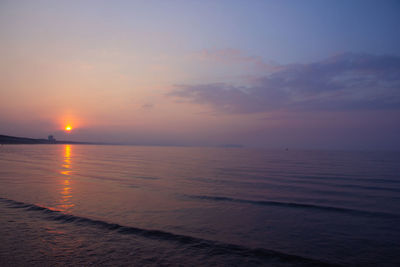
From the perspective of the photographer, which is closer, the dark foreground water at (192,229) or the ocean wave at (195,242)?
the dark foreground water at (192,229)

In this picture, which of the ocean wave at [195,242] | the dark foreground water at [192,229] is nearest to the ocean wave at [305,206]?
the dark foreground water at [192,229]

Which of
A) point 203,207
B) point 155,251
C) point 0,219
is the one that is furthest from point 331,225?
point 0,219

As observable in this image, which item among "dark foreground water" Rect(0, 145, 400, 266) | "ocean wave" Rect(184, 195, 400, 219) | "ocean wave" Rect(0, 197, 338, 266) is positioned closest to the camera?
"dark foreground water" Rect(0, 145, 400, 266)

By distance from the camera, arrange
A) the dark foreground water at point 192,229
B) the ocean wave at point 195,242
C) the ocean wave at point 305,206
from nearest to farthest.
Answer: the dark foreground water at point 192,229, the ocean wave at point 195,242, the ocean wave at point 305,206

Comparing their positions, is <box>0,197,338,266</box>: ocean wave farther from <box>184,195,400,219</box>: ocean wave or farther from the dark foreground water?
<box>184,195,400,219</box>: ocean wave

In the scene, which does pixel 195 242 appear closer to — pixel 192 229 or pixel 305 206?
pixel 192 229

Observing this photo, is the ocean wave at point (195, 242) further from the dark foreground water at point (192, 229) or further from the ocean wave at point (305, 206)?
the ocean wave at point (305, 206)

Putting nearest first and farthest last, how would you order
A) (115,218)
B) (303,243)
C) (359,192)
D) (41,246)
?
(41,246), (303,243), (115,218), (359,192)

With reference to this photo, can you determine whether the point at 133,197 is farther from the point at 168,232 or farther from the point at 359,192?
the point at 359,192

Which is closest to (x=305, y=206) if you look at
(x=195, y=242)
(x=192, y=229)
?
(x=192, y=229)

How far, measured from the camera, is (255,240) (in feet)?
30.5

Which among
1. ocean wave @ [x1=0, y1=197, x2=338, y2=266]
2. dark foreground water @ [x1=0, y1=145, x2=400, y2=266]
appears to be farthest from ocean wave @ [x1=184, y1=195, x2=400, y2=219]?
ocean wave @ [x1=0, y1=197, x2=338, y2=266]

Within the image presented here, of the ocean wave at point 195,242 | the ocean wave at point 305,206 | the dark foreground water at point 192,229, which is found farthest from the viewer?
the ocean wave at point 305,206

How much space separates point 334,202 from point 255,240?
9681mm
